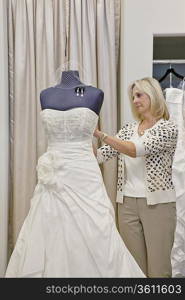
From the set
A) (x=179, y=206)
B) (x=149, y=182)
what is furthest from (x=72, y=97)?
(x=179, y=206)

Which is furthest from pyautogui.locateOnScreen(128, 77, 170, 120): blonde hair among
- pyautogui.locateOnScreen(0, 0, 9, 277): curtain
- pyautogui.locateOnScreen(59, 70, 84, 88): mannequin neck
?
pyautogui.locateOnScreen(0, 0, 9, 277): curtain

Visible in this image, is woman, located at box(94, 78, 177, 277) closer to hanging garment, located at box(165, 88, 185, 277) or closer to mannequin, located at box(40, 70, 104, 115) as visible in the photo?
hanging garment, located at box(165, 88, 185, 277)

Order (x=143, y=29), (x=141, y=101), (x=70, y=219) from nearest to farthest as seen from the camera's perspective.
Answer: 1. (x=70, y=219)
2. (x=141, y=101)
3. (x=143, y=29)

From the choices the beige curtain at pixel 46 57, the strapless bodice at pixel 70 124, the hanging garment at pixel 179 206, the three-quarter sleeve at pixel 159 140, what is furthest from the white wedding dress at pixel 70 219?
the beige curtain at pixel 46 57

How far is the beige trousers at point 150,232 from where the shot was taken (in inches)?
68.5

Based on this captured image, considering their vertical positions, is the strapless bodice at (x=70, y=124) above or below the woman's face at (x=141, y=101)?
below

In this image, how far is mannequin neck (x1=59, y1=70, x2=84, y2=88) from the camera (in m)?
1.57

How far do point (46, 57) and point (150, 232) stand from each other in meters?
1.21

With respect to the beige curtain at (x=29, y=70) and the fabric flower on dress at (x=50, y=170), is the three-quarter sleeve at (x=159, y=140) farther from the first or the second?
the beige curtain at (x=29, y=70)

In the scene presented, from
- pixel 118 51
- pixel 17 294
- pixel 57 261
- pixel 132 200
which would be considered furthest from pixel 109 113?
pixel 17 294

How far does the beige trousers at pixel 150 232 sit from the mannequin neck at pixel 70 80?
2.22 ft

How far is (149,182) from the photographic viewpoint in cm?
172

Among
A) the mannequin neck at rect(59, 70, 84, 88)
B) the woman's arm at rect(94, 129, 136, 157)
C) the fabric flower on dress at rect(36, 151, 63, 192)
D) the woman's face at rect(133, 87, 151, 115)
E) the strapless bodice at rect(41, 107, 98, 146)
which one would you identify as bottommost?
the fabric flower on dress at rect(36, 151, 63, 192)

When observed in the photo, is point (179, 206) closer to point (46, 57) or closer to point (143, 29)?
point (143, 29)
